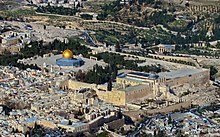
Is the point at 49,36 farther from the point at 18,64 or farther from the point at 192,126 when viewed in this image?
the point at 192,126

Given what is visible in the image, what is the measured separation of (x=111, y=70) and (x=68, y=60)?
3861 millimetres

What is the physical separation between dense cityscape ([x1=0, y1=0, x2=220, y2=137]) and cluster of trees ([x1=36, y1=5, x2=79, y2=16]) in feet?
0.61

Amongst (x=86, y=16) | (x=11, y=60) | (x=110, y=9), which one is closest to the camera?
(x=11, y=60)

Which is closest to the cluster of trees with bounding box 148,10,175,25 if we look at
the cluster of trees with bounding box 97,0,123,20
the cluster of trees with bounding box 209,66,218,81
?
the cluster of trees with bounding box 97,0,123,20

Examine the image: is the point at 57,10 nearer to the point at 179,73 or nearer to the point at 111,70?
the point at 111,70

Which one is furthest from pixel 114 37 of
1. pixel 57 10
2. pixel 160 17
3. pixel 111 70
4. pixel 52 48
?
pixel 111 70

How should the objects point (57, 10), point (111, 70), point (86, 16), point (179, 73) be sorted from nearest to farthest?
point (179, 73) → point (111, 70) → point (86, 16) → point (57, 10)

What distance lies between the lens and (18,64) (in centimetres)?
5441

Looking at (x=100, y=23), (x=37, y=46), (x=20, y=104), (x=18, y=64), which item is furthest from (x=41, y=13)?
(x=20, y=104)

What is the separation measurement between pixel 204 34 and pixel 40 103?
1126 inches

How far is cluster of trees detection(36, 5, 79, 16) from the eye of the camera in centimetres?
7909

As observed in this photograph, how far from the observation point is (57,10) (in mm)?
80062

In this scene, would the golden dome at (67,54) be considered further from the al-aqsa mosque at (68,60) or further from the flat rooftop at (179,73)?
the flat rooftop at (179,73)

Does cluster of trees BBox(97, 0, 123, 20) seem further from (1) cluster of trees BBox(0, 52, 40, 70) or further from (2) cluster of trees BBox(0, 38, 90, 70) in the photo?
(1) cluster of trees BBox(0, 52, 40, 70)
